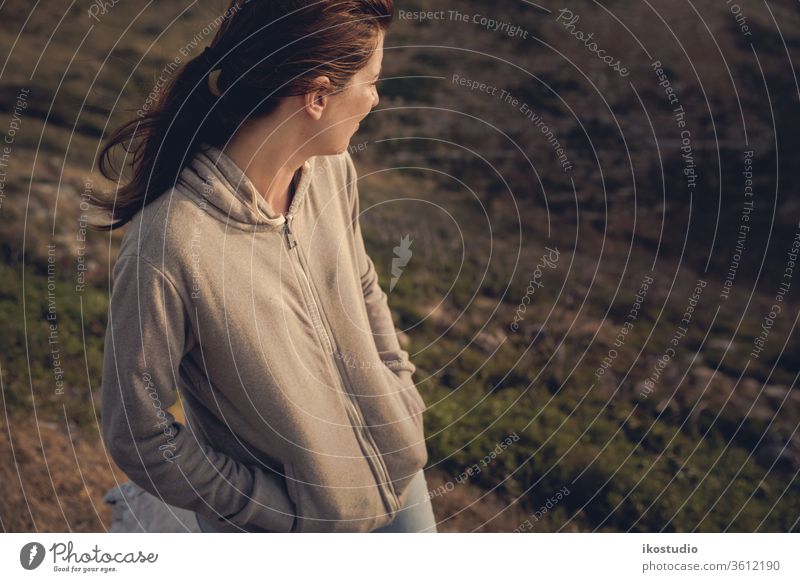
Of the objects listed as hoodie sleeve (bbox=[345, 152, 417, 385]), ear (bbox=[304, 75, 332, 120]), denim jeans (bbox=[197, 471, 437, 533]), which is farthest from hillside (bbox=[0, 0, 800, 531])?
denim jeans (bbox=[197, 471, 437, 533])

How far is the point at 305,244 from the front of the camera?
6.57ft

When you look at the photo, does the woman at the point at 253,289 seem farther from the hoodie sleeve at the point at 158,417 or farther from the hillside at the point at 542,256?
the hillside at the point at 542,256

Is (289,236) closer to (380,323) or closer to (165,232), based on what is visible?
(165,232)

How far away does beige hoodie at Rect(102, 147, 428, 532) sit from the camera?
176cm

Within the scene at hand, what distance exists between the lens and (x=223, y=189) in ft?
5.98

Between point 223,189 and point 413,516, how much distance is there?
0.95 metres

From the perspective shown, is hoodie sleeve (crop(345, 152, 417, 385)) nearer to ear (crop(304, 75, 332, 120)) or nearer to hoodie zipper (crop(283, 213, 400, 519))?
hoodie zipper (crop(283, 213, 400, 519))

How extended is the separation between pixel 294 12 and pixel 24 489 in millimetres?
2272

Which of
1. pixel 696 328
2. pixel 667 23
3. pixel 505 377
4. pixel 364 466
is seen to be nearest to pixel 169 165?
pixel 364 466

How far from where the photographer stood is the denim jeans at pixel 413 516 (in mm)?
2275

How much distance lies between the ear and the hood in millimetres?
183

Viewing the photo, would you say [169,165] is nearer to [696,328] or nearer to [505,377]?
[505,377]

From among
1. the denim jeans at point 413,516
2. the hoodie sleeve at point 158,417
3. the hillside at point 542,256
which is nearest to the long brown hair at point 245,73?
the hoodie sleeve at point 158,417

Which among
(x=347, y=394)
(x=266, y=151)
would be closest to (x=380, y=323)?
(x=347, y=394)
